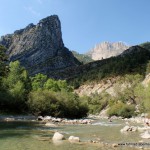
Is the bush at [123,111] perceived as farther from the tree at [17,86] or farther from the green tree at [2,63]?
the green tree at [2,63]

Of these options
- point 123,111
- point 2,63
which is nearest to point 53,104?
point 2,63

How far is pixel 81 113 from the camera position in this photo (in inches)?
3743

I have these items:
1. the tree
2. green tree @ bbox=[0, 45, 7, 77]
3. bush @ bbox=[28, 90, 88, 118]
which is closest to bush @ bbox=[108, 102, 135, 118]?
bush @ bbox=[28, 90, 88, 118]

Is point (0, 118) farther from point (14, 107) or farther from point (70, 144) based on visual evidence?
point (70, 144)

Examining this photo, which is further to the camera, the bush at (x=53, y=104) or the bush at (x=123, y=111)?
the bush at (x=123, y=111)

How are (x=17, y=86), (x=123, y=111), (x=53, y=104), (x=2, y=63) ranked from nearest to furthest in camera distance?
(x=2, y=63), (x=53, y=104), (x=17, y=86), (x=123, y=111)

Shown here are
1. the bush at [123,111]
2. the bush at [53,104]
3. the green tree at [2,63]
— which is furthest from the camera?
the bush at [123,111]

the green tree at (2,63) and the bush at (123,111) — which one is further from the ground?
the green tree at (2,63)

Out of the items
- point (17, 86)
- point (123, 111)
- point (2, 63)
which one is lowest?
point (123, 111)

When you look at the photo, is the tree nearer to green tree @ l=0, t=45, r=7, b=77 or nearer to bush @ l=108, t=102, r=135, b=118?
green tree @ l=0, t=45, r=7, b=77

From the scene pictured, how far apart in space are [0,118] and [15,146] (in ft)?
131

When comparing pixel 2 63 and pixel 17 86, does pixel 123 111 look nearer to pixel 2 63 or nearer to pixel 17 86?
pixel 17 86

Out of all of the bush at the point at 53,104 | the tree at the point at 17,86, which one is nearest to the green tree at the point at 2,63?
the tree at the point at 17,86

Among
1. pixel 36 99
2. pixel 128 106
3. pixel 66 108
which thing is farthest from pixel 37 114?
pixel 128 106
